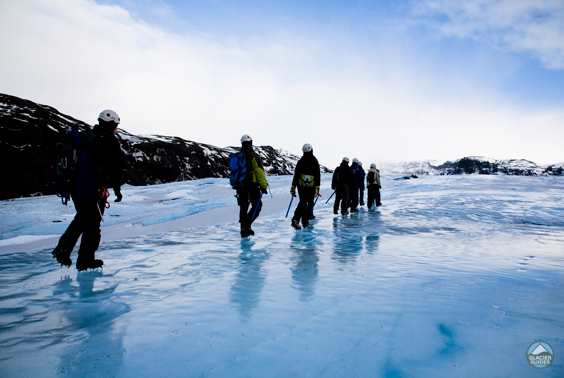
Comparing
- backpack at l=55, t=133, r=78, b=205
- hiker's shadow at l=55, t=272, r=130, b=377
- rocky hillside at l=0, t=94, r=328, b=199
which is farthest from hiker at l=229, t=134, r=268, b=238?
rocky hillside at l=0, t=94, r=328, b=199

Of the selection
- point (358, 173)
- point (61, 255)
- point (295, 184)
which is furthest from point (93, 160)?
point (358, 173)

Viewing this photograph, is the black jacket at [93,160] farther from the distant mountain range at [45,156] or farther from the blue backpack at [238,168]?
the distant mountain range at [45,156]

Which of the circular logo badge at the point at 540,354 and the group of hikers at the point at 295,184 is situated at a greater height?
the group of hikers at the point at 295,184

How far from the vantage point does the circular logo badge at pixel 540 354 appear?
226 centimetres

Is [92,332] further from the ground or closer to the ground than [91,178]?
closer to the ground

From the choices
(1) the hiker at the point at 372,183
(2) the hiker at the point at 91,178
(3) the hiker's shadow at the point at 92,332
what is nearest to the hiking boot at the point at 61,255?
(2) the hiker at the point at 91,178

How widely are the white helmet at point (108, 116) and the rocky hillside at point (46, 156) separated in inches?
1019

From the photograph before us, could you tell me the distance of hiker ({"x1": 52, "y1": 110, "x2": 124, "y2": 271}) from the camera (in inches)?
180

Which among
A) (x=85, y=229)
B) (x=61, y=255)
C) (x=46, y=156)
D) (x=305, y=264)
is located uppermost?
(x=46, y=156)

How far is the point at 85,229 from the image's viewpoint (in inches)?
183

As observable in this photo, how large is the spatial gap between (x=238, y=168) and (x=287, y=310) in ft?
15.0

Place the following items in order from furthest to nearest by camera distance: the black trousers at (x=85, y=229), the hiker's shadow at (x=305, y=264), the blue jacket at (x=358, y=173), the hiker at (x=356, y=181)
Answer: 1. the blue jacket at (x=358, y=173)
2. the hiker at (x=356, y=181)
3. the black trousers at (x=85, y=229)
4. the hiker's shadow at (x=305, y=264)

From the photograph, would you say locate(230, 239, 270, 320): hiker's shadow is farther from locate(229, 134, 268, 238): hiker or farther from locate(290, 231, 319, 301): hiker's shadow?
locate(229, 134, 268, 238): hiker

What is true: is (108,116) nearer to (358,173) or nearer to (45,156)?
(358,173)
